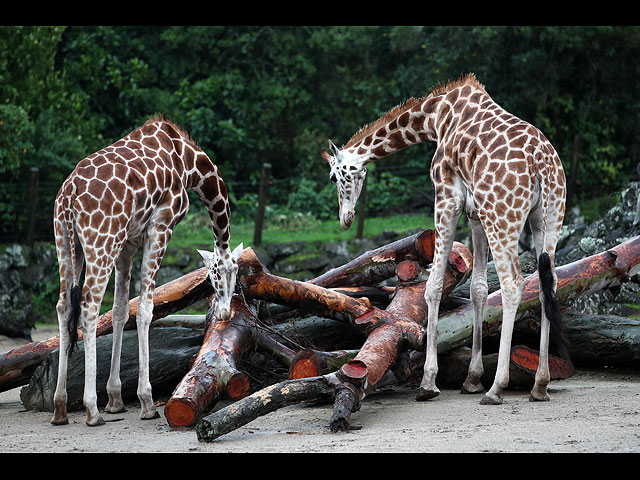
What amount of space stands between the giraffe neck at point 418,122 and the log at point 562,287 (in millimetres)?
1690

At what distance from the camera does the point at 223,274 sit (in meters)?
7.80

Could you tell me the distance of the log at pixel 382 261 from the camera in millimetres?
8180

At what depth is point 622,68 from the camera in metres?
18.3

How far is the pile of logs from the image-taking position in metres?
7.15

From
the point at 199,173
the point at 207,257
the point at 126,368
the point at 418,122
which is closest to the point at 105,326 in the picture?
the point at 126,368

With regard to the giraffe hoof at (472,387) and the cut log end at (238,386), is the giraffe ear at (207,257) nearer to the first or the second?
the cut log end at (238,386)

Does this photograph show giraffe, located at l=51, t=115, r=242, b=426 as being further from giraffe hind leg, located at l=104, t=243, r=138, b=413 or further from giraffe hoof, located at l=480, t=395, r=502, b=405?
giraffe hoof, located at l=480, t=395, r=502, b=405

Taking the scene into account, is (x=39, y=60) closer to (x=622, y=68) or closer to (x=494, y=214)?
(x=622, y=68)

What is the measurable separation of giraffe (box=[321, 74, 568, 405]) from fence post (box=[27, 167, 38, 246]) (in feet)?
34.3

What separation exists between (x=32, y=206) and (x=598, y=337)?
38.9ft

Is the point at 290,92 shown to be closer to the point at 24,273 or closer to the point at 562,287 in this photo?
the point at 24,273

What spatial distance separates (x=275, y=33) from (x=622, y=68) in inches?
348

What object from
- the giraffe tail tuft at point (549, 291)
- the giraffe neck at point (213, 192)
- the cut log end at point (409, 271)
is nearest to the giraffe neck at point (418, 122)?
the cut log end at point (409, 271)

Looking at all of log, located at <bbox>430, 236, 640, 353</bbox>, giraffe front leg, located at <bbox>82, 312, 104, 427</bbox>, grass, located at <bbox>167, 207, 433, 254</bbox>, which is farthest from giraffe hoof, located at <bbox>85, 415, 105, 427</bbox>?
grass, located at <bbox>167, 207, 433, 254</bbox>
